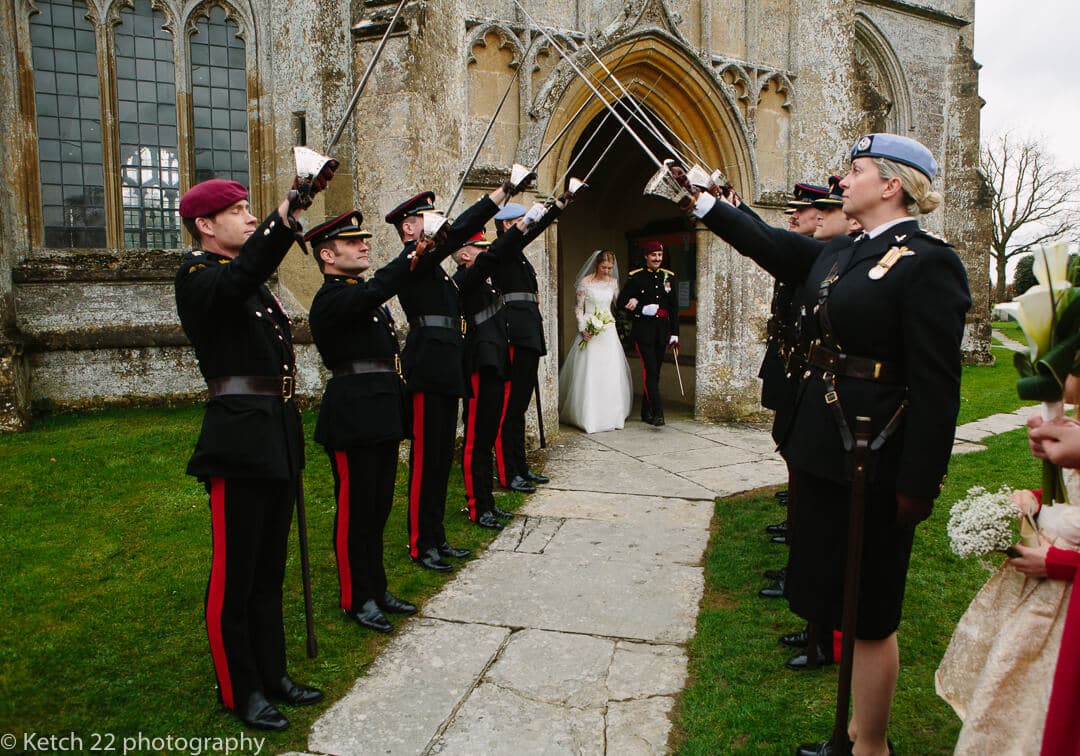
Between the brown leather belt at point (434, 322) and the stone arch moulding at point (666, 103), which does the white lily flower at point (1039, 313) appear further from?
the stone arch moulding at point (666, 103)

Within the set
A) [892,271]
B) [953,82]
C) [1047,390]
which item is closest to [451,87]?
[892,271]

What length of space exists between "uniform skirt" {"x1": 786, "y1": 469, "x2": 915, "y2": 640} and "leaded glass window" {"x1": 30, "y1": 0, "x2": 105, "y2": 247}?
395 inches

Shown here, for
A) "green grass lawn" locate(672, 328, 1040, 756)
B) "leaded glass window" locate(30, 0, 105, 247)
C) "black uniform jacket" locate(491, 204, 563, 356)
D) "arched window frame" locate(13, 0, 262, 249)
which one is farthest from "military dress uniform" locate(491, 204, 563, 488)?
"leaded glass window" locate(30, 0, 105, 247)

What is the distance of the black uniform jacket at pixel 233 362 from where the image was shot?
276 centimetres

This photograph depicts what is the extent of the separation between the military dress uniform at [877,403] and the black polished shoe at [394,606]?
2.04 metres

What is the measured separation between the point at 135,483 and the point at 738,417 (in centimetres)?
627

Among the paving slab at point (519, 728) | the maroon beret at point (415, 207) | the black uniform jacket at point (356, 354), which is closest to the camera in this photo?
the paving slab at point (519, 728)

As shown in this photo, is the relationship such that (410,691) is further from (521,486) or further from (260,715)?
(521,486)

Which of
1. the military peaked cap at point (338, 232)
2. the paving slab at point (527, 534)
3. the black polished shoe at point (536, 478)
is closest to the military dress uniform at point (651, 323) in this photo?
the black polished shoe at point (536, 478)

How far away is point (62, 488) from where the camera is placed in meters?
6.29

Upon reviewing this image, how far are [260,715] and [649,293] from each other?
7181mm

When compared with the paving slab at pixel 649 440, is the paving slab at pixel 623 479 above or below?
below

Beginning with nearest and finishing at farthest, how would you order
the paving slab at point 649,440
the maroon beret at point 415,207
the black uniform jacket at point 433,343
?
the maroon beret at point 415,207 < the black uniform jacket at point 433,343 < the paving slab at point 649,440

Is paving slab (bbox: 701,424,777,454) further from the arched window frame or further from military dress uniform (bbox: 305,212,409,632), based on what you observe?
the arched window frame
